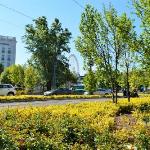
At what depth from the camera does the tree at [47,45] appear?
70062 millimetres

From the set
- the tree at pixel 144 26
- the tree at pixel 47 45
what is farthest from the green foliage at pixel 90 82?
the tree at pixel 144 26

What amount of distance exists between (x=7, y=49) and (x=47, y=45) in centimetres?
11873

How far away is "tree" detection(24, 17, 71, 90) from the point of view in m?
70.1

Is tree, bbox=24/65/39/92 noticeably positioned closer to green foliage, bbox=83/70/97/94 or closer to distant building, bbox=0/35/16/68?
green foliage, bbox=83/70/97/94

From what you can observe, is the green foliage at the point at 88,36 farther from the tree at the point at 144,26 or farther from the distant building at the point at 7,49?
the distant building at the point at 7,49

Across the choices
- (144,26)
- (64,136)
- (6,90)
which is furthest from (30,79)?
(64,136)

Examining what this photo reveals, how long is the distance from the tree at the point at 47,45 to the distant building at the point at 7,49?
113 metres

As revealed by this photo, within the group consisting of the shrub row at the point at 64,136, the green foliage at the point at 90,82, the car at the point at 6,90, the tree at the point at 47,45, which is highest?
the tree at the point at 47,45

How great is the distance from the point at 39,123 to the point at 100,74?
14664mm

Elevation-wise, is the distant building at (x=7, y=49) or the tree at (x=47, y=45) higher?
the distant building at (x=7, y=49)

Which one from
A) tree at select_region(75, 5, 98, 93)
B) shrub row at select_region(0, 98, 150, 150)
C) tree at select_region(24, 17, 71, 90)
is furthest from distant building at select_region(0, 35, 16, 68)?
Result: shrub row at select_region(0, 98, 150, 150)

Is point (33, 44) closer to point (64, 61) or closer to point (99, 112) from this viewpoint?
point (64, 61)

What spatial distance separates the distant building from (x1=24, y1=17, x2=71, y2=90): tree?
11298 cm

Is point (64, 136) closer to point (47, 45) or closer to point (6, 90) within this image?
point (6, 90)
